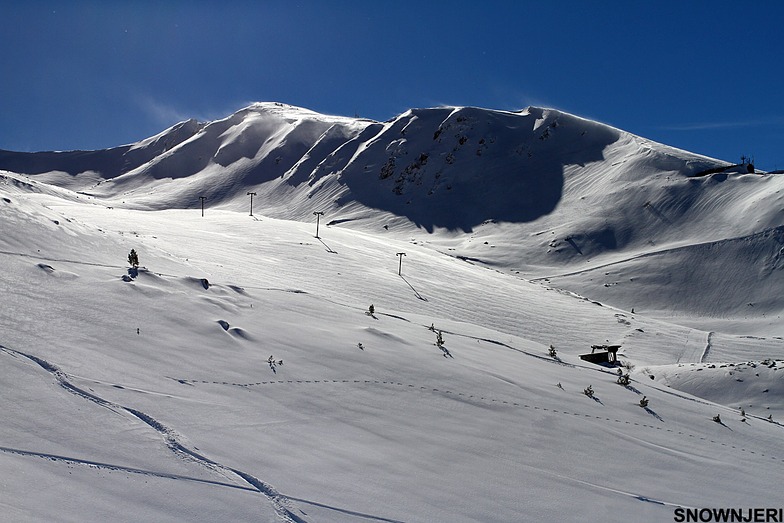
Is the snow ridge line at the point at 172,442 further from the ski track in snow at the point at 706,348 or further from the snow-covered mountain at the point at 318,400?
the ski track in snow at the point at 706,348

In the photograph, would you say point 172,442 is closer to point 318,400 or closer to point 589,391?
point 318,400

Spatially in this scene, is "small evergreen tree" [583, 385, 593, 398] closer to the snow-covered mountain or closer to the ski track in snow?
the snow-covered mountain

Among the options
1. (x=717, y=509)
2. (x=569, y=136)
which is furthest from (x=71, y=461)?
(x=569, y=136)

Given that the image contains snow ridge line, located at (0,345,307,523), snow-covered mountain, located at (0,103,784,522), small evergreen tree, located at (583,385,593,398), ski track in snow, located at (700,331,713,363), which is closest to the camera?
snow ridge line, located at (0,345,307,523)

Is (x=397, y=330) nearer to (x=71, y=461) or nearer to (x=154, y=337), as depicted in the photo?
(x=154, y=337)

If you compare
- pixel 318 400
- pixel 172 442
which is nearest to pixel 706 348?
pixel 318 400

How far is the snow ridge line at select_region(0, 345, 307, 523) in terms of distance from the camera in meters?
3.59

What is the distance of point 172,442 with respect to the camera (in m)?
3.96

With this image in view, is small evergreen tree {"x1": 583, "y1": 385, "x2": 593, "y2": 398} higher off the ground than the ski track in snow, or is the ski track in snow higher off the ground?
small evergreen tree {"x1": 583, "y1": 385, "x2": 593, "y2": 398}

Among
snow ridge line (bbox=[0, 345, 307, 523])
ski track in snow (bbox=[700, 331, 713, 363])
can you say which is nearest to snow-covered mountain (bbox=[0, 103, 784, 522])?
snow ridge line (bbox=[0, 345, 307, 523])

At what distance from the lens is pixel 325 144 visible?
237 feet

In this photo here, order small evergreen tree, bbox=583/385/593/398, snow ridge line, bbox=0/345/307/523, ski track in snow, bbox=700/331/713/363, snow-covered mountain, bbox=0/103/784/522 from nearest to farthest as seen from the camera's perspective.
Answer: snow ridge line, bbox=0/345/307/523 → snow-covered mountain, bbox=0/103/784/522 → small evergreen tree, bbox=583/385/593/398 → ski track in snow, bbox=700/331/713/363

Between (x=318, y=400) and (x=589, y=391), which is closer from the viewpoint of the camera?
(x=318, y=400)

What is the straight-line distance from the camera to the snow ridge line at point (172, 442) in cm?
359
